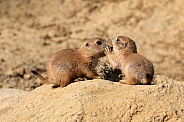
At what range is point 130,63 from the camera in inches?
314

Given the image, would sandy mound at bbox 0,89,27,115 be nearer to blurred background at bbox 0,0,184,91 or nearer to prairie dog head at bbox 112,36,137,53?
prairie dog head at bbox 112,36,137,53

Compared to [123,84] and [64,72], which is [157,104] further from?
[64,72]

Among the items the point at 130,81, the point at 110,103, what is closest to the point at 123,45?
the point at 130,81

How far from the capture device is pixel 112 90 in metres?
7.36

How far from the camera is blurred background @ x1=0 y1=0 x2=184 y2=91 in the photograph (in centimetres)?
1516

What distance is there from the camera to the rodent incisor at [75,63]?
8062 millimetres

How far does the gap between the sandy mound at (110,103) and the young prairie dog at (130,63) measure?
29cm

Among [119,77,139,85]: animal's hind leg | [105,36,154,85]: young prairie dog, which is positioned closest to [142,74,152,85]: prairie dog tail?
[105,36,154,85]: young prairie dog

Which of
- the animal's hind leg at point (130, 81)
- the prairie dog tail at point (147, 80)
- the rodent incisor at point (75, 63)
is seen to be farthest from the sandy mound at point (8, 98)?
the prairie dog tail at point (147, 80)

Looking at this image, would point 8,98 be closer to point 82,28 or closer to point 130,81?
point 130,81

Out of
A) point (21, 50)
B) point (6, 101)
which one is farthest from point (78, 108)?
point (21, 50)

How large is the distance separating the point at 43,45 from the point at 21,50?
941 mm

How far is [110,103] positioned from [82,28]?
10860 mm

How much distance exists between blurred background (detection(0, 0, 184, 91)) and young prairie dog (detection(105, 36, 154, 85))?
5868 millimetres
